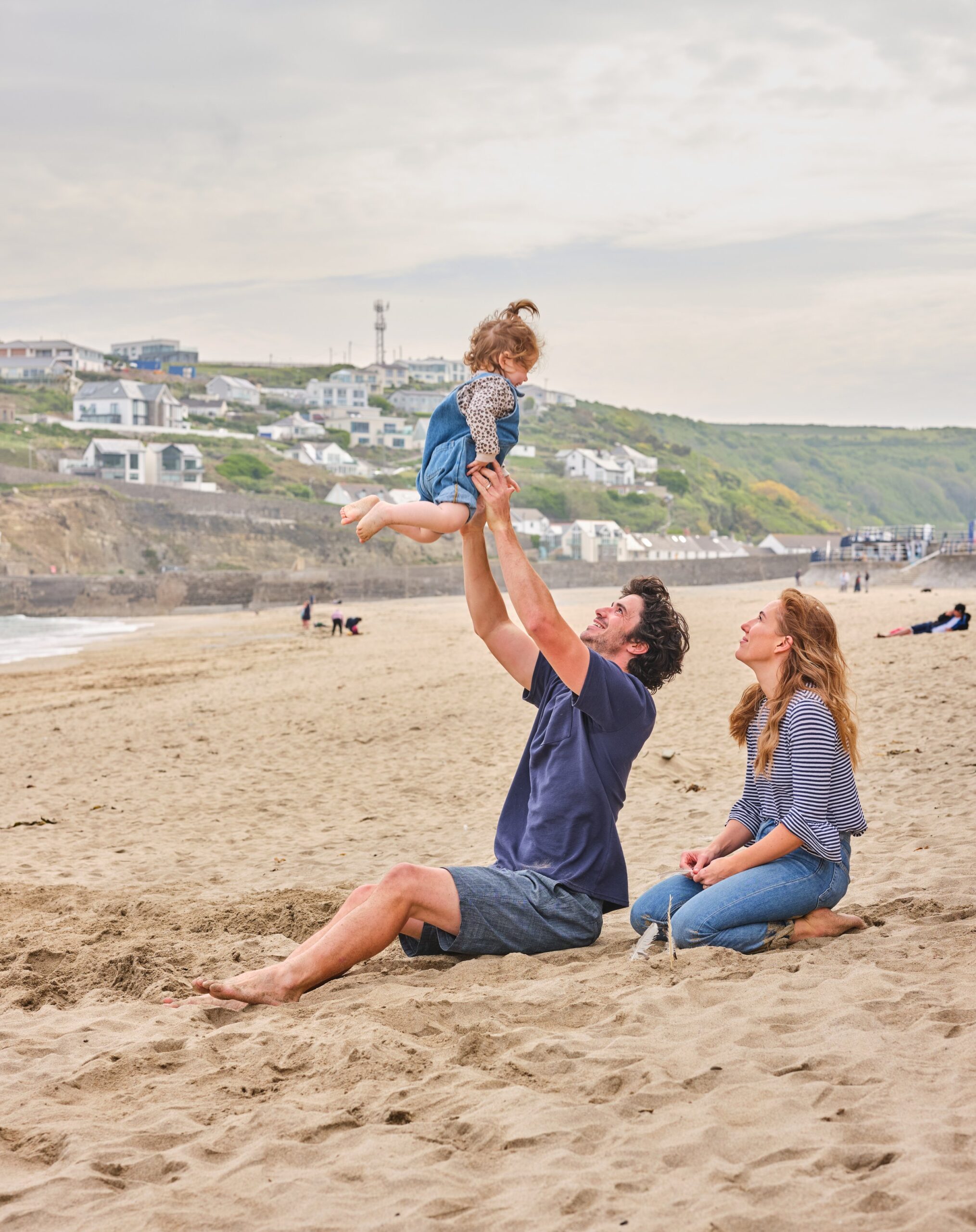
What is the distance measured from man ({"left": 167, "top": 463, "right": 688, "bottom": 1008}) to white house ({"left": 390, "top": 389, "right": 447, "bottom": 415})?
12985 cm

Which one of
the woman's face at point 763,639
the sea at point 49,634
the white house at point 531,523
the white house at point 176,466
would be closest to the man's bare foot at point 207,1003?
the woman's face at point 763,639

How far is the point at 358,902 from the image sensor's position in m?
3.50

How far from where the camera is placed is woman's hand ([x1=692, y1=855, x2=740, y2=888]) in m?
3.69

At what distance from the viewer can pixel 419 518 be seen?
384 centimetres

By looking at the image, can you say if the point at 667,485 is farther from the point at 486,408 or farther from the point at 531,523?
the point at 486,408

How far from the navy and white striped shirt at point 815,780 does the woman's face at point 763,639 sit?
18 cm

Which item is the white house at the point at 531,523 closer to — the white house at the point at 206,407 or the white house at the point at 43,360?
the white house at the point at 206,407

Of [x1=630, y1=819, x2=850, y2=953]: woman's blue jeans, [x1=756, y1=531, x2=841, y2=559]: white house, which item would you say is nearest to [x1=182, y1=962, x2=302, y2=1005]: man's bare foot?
[x1=630, y1=819, x2=850, y2=953]: woman's blue jeans

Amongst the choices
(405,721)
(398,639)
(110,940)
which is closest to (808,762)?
Answer: (110,940)

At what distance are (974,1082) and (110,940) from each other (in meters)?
3.32

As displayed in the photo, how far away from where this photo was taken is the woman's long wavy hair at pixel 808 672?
144 inches

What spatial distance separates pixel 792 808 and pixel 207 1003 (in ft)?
6.70

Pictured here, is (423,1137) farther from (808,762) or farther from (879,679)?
(879,679)

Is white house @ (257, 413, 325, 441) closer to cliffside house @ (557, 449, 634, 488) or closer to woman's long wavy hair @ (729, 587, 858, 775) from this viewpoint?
cliffside house @ (557, 449, 634, 488)
